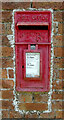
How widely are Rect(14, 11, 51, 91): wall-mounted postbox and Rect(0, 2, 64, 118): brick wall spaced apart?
0.35 ft

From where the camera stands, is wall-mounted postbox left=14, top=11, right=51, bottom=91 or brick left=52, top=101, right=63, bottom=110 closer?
wall-mounted postbox left=14, top=11, right=51, bottom=91

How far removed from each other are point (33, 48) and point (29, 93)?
632 millimetres

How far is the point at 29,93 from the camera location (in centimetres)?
153

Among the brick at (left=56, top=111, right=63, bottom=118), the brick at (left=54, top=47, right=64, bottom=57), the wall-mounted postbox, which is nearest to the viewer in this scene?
the wall-mounted postbox

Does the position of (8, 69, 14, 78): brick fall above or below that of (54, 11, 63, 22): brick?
below

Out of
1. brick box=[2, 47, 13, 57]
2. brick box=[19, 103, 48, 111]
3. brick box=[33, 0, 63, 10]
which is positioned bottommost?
brick box=[19, 103, 48, 111]

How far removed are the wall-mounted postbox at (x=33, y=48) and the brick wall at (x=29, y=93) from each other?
0.11 meters

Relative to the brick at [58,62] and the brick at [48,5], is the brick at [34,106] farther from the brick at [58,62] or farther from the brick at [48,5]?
the brick at [48,5]

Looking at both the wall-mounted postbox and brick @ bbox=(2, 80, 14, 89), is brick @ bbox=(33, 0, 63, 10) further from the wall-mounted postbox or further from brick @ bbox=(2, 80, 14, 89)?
brick @ bbox=(2, 80, 14, 89)

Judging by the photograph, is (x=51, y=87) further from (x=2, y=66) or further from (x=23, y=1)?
(x=23, y=1)

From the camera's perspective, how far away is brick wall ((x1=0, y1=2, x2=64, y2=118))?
55.7 inches

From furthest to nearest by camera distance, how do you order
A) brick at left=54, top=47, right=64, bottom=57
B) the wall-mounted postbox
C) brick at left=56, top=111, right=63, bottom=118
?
1. brick at left=56, top=111, right=63, bottom=118
2. brick at left=54, top=47, right=64, bottom=57
3. the wall-mounted postbox

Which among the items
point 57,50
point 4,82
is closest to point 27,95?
point 4,82

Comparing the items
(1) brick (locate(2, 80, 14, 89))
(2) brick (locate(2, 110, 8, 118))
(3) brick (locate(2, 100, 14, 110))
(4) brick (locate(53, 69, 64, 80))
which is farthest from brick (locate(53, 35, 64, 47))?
(2) brick (locate(2, 110, 8, 118))
